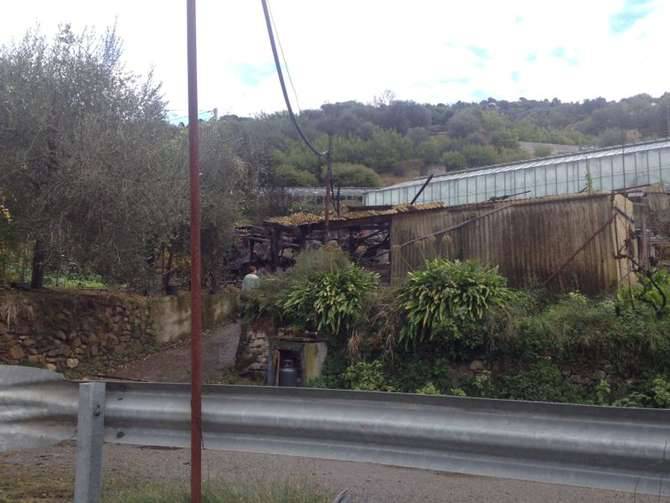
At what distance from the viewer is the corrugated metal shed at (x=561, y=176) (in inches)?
1005

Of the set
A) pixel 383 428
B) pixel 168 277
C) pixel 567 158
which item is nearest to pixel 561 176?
pixel 567 158

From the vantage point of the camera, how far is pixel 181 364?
1617cm

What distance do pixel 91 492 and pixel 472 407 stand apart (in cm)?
210

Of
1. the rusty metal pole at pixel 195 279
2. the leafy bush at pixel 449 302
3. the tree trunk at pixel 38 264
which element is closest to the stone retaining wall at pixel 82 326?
the tree trunk at pixel 38 264

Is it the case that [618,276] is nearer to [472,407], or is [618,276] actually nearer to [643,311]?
[643,311]

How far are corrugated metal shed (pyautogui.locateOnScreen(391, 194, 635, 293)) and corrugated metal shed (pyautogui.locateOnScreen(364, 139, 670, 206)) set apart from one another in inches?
257

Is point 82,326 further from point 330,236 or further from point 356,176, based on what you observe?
point 356,176

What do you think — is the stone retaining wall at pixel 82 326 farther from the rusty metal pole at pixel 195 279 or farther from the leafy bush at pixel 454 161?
the leafy bush at pixel 454 161

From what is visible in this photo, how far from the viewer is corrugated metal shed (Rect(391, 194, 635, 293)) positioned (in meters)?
14.8

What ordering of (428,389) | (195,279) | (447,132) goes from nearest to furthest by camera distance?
(195,279) < (428,389) < (447,132)

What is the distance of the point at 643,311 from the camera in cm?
1209

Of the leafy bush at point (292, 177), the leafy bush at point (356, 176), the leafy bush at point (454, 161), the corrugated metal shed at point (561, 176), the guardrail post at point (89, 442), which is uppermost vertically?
the leafy bush at point (454, 161)

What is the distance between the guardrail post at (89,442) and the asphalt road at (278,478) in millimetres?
1149

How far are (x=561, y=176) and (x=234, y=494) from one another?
1067 inches
